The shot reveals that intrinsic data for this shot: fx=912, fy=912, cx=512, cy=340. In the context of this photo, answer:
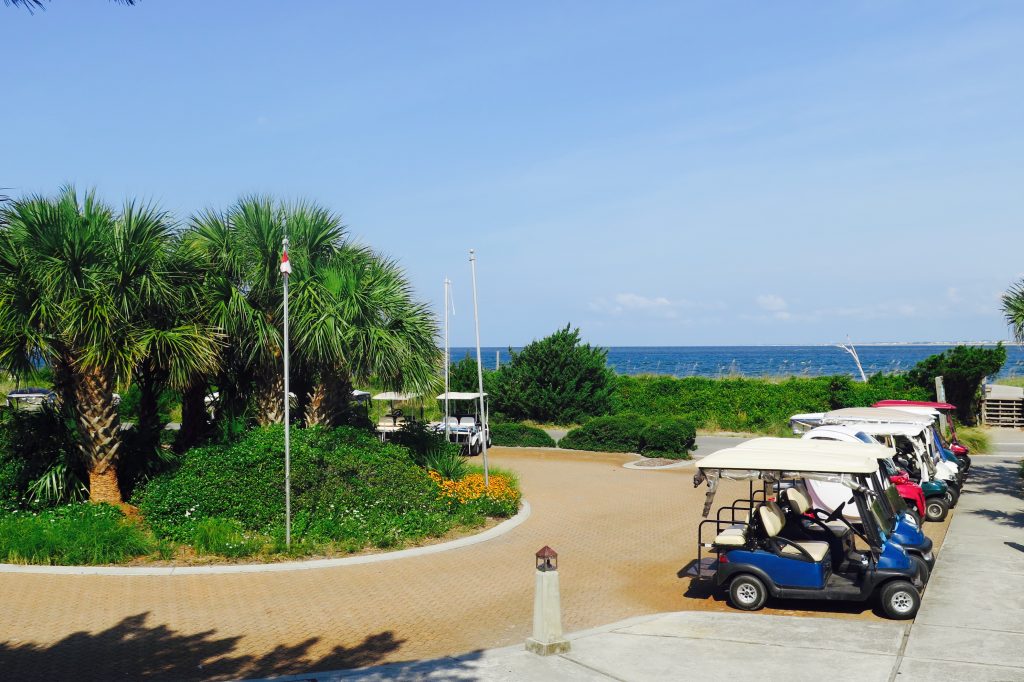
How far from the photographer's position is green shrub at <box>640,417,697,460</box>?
84.5ft

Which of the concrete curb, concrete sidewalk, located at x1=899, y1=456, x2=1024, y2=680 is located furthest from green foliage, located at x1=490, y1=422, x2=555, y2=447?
the concrete curb

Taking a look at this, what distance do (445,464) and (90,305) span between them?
24.3 ft

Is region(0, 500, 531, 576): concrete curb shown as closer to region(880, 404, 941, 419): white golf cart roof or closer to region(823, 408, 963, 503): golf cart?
region(823, 408, 963, 503): golf cart

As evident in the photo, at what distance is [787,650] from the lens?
8875 millimetres

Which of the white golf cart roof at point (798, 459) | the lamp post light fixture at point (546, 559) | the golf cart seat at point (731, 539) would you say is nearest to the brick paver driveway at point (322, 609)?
the golf cart seat at point (731, 539)

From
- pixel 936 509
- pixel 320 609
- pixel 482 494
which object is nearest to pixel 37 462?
pixel 320 609

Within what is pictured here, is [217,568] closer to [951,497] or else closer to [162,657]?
[162,657]

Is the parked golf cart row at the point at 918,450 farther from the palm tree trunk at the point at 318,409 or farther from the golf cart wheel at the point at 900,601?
the palm tree trunk at the point at 318,409

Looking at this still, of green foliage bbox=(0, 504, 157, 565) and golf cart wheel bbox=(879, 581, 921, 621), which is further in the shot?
green foliage bbox=(0, 504, 157, 565)

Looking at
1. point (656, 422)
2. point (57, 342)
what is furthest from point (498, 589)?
point (656, 422)

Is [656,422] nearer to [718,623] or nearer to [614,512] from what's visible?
[614,512]

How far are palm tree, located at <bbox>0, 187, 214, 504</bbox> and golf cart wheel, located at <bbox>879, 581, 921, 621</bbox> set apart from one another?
10.5 m

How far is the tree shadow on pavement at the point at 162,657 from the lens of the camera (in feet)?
27.2

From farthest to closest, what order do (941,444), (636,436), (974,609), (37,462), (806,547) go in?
1. (636,436)
2. (941,444)
3. (37,462)
4. (806,547)
5. (974,609)
